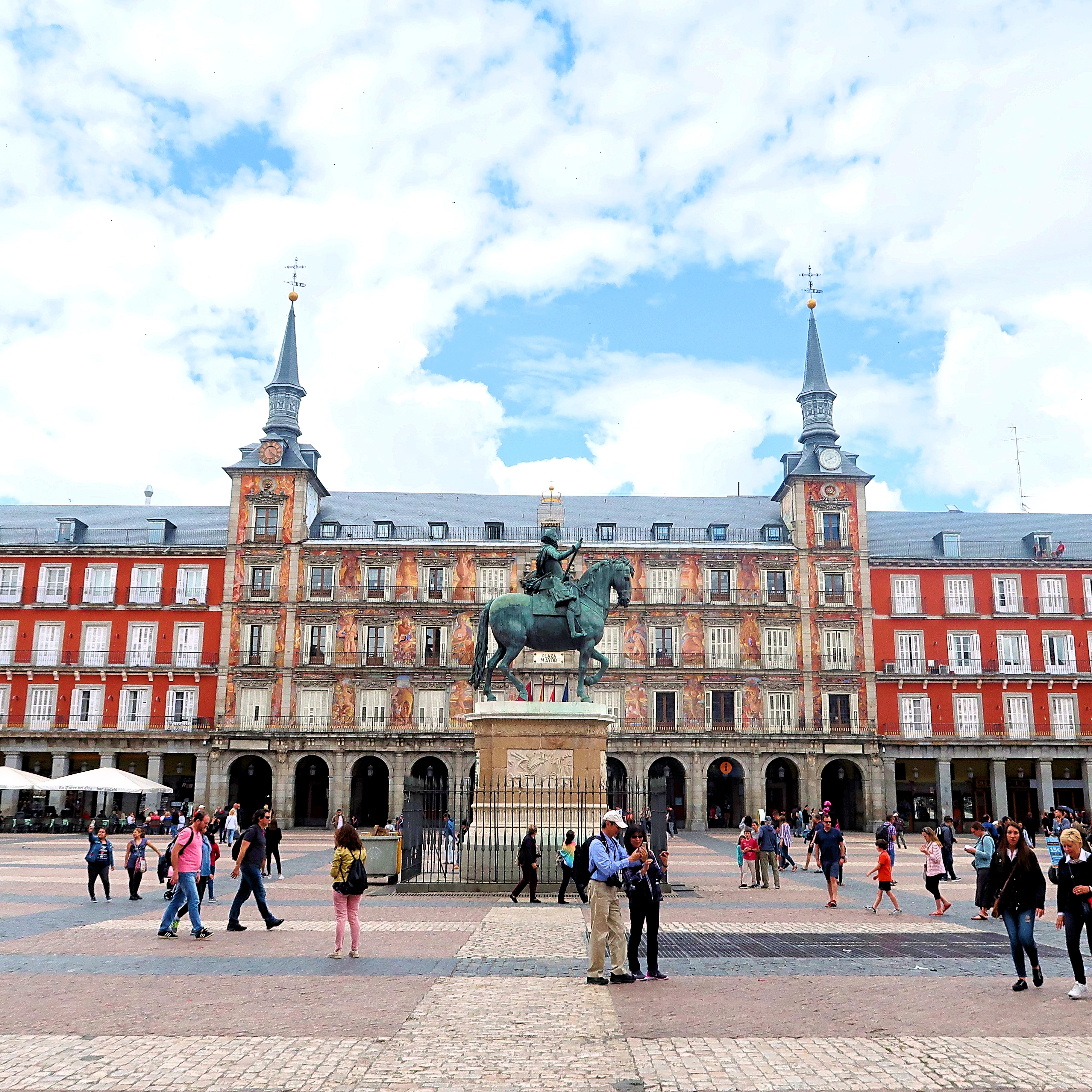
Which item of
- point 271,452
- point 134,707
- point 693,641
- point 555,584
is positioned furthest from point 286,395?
point 555,584

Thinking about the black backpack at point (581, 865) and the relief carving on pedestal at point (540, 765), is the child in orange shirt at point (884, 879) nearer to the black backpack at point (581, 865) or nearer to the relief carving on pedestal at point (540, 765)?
→ the black backpack at point (581, 865)

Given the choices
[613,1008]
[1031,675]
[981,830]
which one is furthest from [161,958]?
[1031,675]

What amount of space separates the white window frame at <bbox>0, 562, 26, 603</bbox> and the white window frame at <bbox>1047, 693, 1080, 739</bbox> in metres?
50.7

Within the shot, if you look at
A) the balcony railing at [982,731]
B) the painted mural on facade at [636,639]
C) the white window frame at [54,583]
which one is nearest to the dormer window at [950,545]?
the balcony railing at [982,731]

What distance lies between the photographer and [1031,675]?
163 ft

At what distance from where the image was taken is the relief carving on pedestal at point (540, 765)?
61.3 ft

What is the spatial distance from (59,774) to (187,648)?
7984 mm

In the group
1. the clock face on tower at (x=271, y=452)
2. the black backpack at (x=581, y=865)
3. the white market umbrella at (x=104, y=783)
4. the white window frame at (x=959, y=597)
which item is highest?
the clock face on tower at (x=271, y=452)

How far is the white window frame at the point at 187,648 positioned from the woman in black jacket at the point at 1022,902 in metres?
45.6

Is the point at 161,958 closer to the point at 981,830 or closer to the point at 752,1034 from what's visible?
the point at 752,1034

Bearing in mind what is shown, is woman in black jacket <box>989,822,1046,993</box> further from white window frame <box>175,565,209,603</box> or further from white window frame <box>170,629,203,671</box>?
white window frame <box>175,565,209,603</box>

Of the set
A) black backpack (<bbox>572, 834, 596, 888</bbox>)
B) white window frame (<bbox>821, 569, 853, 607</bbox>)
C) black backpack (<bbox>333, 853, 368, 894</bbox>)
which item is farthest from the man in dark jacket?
white window frame (<bbox>821, 569, 853, 607</bbox>)

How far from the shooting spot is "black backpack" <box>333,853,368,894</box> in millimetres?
11273

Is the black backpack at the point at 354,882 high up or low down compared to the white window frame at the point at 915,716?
down
